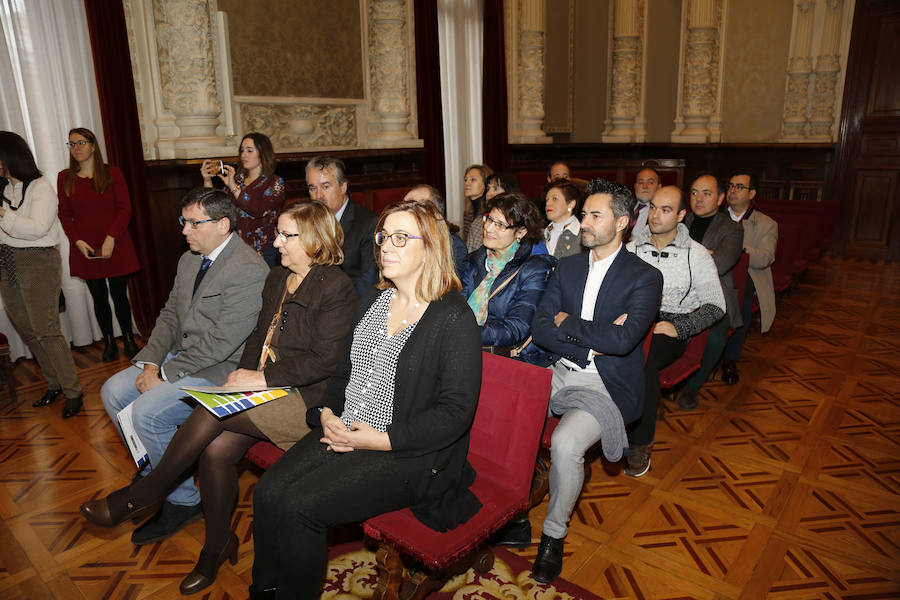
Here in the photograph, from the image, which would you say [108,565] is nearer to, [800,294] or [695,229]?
[695,229]

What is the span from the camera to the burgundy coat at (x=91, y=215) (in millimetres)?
4566

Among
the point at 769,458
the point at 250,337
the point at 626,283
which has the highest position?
the point at 626,283

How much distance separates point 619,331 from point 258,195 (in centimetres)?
277

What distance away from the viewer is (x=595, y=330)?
263 centimetres

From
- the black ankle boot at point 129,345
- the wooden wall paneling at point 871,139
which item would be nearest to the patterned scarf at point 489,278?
the black ankle boot at point 129,345

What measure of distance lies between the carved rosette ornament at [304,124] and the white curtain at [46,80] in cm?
131

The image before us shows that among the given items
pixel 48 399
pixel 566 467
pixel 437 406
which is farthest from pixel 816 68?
pixel 48 399

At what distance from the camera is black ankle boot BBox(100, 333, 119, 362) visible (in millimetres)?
4922

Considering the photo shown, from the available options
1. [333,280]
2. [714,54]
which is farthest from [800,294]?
[333,280]

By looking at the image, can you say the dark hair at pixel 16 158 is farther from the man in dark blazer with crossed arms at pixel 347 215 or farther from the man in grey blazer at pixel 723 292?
the man in grey blazer at pixel 723 292

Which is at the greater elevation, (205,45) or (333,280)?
(205,45)

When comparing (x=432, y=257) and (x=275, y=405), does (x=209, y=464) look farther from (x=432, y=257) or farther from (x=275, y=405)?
(x=432, y=257)

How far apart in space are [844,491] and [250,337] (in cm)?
301

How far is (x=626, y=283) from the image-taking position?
270 cm
